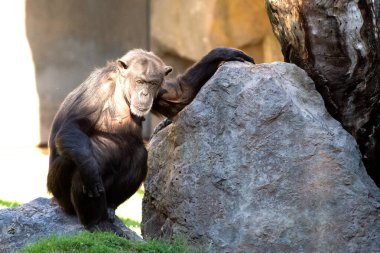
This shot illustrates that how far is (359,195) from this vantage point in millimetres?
5902

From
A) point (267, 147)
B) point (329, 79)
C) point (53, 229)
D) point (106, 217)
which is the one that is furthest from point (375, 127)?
point (53, 229)

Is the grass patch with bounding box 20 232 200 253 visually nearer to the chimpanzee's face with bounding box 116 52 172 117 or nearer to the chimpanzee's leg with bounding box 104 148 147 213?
the chimpanzee's leg with bounding box 104 148 147 213

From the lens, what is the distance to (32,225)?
664 cm

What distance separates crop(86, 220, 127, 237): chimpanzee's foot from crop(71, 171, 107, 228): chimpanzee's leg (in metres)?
0.03

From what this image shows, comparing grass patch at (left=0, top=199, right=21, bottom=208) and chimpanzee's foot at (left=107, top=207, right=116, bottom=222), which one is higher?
chimpanzee's foot at (left=107, top=207, right=116, bottom=222)

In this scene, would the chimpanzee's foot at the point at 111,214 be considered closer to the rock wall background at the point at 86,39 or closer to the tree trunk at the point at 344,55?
the tree trunk at the point at 344,55

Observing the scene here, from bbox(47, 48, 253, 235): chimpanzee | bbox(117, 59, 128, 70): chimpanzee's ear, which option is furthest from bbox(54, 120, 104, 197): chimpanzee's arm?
bbox(117, 59, 128, 70): chimpanzee's ear

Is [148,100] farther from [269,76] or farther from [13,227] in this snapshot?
[13,227]

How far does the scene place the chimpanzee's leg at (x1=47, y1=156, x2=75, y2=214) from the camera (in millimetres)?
6441

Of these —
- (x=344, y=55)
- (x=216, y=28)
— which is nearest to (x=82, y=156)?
(x=344, y=55)

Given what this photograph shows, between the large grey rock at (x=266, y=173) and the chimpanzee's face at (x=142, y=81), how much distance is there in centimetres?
32

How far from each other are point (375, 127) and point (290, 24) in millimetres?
1075

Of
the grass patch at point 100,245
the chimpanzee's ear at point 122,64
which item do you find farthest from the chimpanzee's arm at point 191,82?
the grass patch at point 100,245

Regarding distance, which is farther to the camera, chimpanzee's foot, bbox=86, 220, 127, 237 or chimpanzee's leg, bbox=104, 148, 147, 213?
chimpanzee's leg, bbox=104, 148, 147, 213
